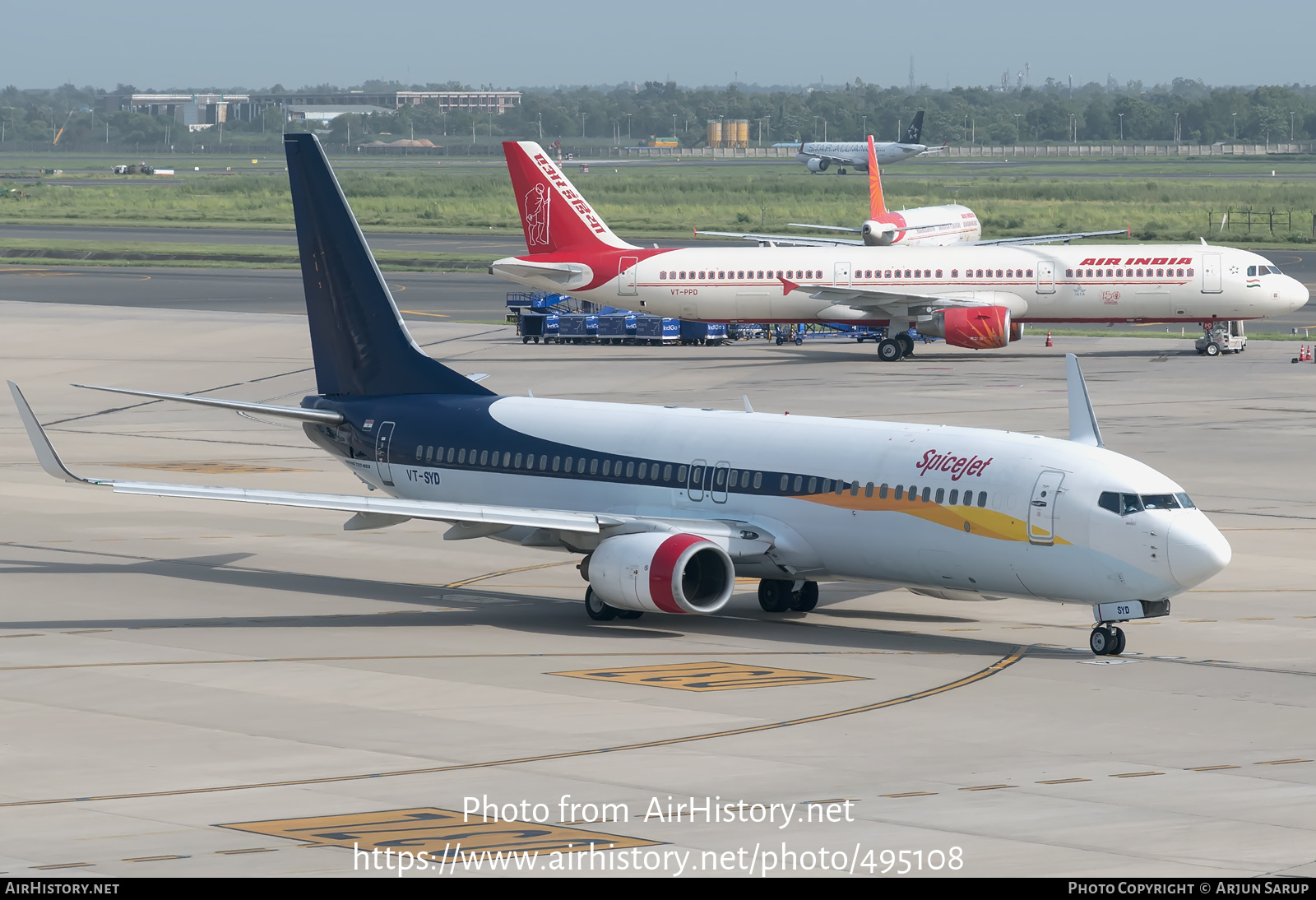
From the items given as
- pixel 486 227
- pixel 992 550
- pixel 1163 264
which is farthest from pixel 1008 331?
pixel 486 227

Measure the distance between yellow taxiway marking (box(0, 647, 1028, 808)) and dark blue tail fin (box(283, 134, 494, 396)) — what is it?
46.8 ft

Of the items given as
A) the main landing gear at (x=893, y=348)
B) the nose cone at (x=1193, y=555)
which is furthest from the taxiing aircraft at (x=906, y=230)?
the nose cone at (x=1193, y=555)

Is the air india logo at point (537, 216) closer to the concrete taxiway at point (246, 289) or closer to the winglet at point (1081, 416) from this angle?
the concrete taxiway at point (246, 289)

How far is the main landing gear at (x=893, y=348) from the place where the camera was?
261 feet

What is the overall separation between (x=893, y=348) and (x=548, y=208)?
52.3 ft

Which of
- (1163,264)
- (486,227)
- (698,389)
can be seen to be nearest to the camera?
(698,389)

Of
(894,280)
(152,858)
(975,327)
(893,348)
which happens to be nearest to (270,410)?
(152,858)

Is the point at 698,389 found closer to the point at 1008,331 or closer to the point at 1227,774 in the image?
the point at 1008,331

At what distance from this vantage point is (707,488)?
34062 mm

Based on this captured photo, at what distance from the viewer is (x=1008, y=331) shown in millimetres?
77625

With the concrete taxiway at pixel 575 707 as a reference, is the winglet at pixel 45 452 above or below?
above

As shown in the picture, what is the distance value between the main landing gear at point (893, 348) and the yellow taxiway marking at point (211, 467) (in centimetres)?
3380

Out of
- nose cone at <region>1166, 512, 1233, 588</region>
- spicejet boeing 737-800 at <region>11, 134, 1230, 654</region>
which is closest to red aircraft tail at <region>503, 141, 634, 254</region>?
spicejet boeing 737-800 at <region>11, 134, 1230, 654</region>

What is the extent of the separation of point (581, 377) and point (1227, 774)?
53.1 meters
